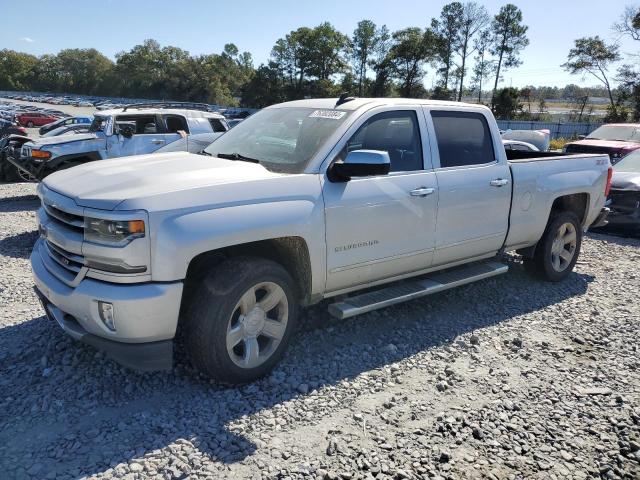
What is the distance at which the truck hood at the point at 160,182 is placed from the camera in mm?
3055

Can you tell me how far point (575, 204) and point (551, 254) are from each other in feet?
2.47

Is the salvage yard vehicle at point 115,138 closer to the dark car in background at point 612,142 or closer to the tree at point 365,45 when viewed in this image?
the dark car in background at point 612,142

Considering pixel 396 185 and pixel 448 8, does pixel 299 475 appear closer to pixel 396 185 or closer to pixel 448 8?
pixel 396 185

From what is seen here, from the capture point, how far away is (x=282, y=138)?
4160 millimetres

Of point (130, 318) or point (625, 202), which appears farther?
point (625, 202)

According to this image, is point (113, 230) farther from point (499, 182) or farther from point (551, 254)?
point (551, 254)

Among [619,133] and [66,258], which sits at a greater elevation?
[619,133]

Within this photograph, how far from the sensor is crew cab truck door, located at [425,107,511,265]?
450cm

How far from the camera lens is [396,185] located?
408 centimetres

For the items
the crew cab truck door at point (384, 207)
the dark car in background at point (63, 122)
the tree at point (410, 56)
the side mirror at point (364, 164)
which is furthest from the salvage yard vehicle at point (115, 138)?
the tree at point (410, 56)

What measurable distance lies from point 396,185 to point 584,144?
1049cm

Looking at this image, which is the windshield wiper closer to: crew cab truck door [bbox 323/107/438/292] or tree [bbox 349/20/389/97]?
crew cab truck door [bbox 323/107/438/292]

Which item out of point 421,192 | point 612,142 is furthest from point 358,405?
point 612,142

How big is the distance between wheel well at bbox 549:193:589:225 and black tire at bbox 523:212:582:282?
0.52 feet
